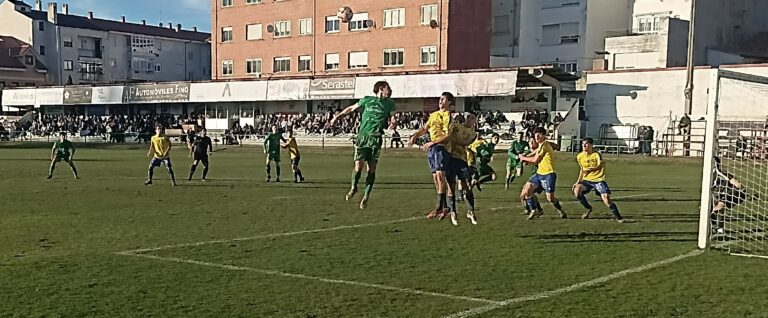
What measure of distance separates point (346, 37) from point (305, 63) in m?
5.11

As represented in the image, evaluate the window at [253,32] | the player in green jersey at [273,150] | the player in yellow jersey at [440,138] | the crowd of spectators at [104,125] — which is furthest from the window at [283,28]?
the player in yellow jersey at [440,138]

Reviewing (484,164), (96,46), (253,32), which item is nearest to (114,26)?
(96,46)

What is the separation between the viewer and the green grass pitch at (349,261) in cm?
775

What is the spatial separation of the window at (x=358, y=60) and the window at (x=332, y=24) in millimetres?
2870

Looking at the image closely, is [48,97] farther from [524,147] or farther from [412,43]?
[524,147]

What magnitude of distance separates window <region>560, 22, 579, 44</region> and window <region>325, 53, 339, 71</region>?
769 inches

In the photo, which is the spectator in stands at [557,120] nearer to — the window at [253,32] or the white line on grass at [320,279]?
the window at [253,32]

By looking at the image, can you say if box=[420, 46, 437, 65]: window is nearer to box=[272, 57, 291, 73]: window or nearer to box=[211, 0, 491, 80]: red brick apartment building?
box=[211, 0, 491, 80]: red brick apartment building

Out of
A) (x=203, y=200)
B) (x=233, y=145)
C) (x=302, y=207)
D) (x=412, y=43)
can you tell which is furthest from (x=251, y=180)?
(x=412, y=43)

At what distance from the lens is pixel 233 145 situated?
186ft

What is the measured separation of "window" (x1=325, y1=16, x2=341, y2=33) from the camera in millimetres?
68375

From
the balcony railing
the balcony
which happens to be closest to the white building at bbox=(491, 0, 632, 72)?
the balcony railing

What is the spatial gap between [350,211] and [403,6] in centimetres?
5023

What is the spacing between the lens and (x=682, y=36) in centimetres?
5975
